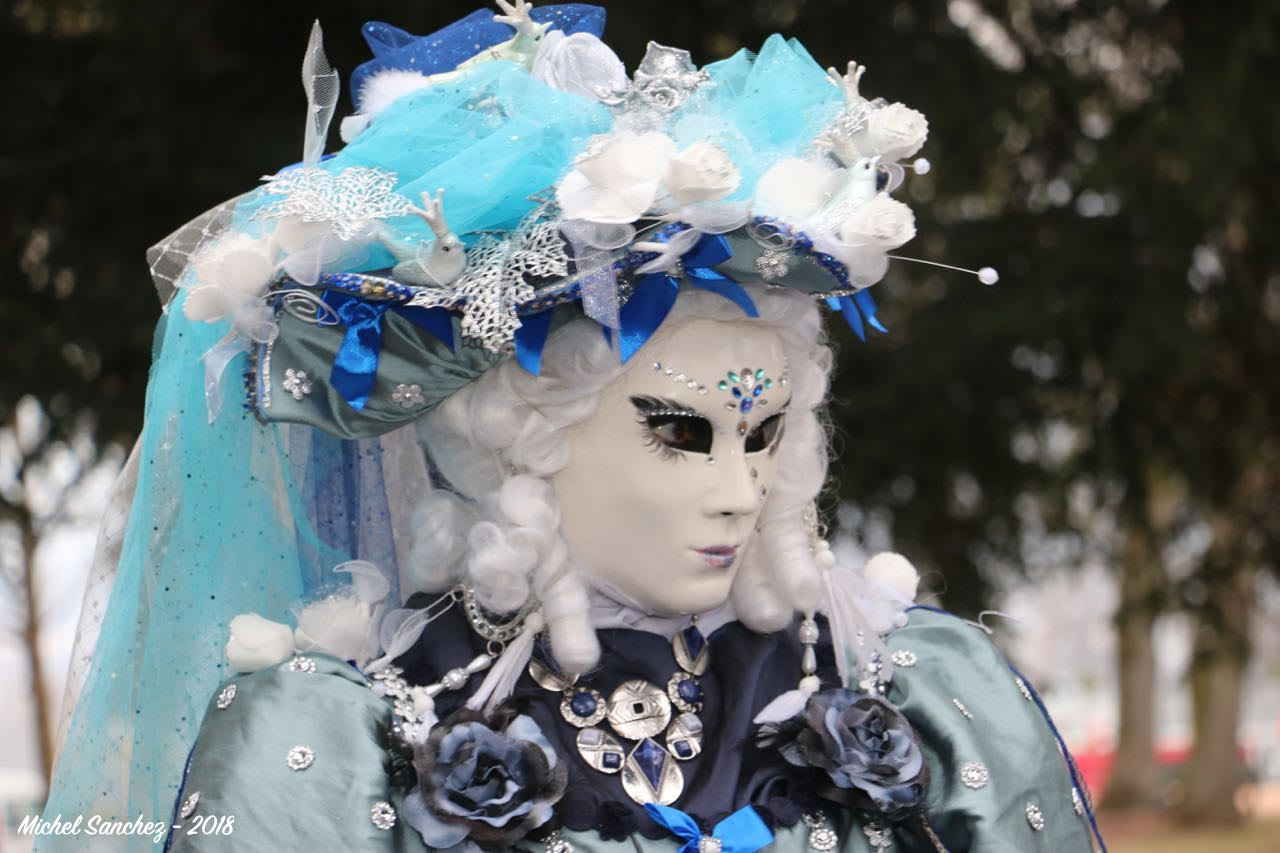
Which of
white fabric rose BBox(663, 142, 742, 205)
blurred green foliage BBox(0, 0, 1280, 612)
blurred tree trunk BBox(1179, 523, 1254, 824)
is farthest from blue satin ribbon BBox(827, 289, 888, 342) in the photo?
blurred tree trunk BBox(1179, 523, 1254, 824)

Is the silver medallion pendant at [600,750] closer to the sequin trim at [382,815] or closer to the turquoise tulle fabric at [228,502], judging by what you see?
the sequin trim at [382,815]

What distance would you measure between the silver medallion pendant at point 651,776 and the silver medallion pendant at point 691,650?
0.44 ft

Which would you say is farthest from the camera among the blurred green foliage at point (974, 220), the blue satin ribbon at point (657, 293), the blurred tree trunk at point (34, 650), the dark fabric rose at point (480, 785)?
the blurred tree trunk at point (34, 650)

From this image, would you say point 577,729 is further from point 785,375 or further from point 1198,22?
point 1198,22

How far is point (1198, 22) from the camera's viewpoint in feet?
16.4

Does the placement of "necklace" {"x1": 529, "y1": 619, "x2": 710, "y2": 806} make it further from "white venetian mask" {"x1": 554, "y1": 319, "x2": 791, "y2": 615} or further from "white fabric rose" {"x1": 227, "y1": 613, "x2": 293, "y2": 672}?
"white fabric rose" {"x1": 227, "y1": 613, "x2": 293, "y2": 672}

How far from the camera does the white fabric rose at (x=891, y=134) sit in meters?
2.04

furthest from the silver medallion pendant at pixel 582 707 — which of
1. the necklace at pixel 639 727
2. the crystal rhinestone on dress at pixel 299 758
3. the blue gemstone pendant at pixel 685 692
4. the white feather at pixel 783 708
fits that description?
the crystal rhinestone on dress at pixel 299 758

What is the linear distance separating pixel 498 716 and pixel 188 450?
0.56 m

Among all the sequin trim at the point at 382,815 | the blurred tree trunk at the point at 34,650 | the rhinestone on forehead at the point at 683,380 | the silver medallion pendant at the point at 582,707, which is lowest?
the blurred tree trunk at the point at 34,650

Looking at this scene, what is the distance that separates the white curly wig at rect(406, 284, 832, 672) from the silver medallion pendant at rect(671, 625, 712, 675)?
0.08 meters

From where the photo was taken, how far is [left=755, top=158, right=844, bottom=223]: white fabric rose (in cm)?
198

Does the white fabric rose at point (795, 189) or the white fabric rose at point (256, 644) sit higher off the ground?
the white fabric rose at point (795, 189)

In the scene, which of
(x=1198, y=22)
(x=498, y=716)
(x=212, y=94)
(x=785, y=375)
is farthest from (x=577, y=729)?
(x=1198, y=22)
